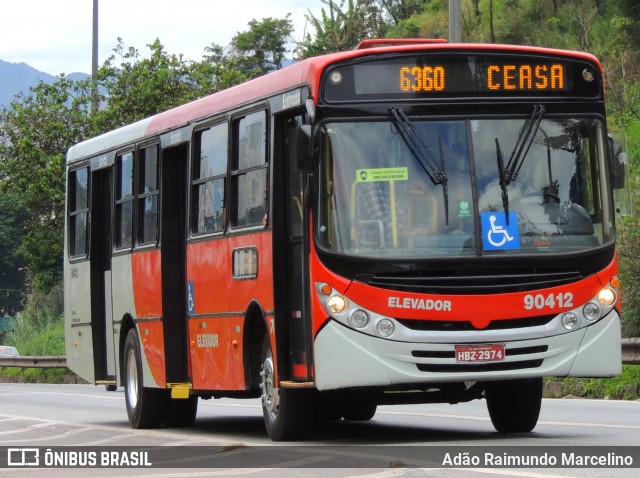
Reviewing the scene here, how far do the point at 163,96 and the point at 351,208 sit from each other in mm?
30620

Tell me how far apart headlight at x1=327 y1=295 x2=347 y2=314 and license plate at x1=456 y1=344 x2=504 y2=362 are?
0.93m

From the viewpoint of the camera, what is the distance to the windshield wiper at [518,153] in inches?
469

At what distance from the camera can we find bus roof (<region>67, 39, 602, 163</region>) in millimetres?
12156

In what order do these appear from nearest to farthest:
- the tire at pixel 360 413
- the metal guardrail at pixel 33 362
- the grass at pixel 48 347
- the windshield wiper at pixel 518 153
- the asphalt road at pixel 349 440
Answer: the asphalt road at pixel 349 440, the windshield wiper at pixel 518 153, the tire at pixel 360 413, the grass at pixel 48 347, the metal guardrail at pixel 33 362

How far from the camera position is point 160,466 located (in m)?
11.1

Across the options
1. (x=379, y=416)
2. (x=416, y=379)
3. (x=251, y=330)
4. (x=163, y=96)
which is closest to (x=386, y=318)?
(x=416, y=379)

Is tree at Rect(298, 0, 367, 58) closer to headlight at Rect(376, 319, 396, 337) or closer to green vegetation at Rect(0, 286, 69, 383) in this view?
green vegetation at Rect(0, 286, 69, 383)

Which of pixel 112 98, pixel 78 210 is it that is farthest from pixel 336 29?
pixel 78 210

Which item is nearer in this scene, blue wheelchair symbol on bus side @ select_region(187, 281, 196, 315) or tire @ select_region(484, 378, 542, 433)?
tire @ select_region(484, 378, 542, 433)

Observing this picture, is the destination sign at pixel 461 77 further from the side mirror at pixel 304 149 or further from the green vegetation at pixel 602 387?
the green vegetation at pixel 602 387

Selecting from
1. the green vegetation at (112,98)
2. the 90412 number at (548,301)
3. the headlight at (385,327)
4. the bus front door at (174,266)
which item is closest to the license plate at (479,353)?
the 90412 number at (548,301)

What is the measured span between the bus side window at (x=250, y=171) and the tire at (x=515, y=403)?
2522mm

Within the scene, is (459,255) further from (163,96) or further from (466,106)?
(163,96)

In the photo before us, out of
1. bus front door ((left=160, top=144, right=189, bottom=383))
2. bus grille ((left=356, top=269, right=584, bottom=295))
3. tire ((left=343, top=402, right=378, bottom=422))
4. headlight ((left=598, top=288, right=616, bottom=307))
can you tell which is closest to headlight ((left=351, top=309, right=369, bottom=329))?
bus grille ((left=356, top=269, right=584, bottom=295))
